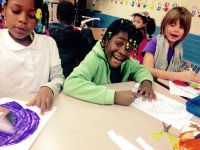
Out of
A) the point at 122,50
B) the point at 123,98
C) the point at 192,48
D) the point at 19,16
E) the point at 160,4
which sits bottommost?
the point at 192,48

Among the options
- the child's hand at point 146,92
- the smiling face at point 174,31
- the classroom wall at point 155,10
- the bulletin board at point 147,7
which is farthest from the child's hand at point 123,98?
the bulletin board at point 147,7

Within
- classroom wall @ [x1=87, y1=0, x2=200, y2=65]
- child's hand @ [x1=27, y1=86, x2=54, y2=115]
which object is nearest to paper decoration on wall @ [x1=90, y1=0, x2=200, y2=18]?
classroom wall @ [x1=87, y1=0, x2=200, y2=65]

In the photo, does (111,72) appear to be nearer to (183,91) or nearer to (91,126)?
(183,91)

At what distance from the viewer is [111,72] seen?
1.34 meters

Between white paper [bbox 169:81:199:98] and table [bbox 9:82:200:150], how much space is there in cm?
28

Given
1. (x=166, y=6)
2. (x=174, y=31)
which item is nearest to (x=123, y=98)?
(x=174, y=31)

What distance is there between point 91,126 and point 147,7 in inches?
131

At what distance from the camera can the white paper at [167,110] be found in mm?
937

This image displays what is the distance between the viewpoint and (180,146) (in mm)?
755

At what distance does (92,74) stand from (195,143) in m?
0.60

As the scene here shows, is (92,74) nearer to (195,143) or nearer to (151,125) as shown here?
(151,125)

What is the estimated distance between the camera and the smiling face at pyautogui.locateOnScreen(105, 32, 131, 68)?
120 cm

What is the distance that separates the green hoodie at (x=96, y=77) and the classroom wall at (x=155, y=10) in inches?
69.8

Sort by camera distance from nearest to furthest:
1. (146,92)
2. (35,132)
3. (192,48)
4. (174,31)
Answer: (35,132), (146,92), (174,31), (192,48)
